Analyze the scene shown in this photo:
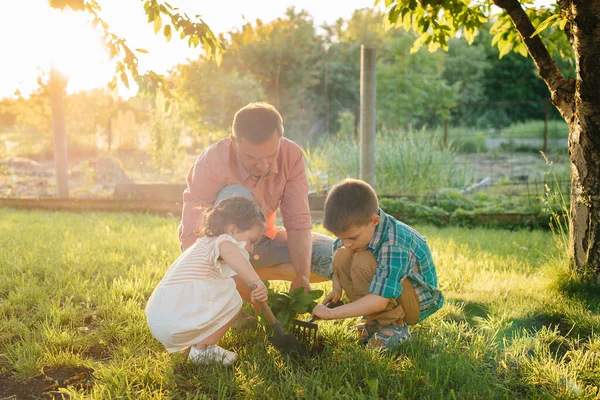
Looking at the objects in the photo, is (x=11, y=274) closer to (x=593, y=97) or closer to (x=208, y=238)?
(x=208, y=238)

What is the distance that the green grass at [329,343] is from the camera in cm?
239

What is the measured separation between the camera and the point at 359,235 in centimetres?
266

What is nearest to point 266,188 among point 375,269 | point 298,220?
point 298,220

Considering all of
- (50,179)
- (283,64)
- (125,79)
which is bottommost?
(50,179)

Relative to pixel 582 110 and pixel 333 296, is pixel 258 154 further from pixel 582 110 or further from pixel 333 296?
pixel 582 110

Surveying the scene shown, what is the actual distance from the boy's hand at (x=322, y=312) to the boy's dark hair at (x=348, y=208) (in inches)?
14.8

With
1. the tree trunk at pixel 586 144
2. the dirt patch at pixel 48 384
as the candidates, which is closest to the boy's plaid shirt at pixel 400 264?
the tree trunk at pixel 586 144

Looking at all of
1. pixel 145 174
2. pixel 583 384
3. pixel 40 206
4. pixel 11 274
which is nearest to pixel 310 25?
pixel 145 174

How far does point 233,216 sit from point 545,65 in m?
2.39

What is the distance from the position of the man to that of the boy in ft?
1.08

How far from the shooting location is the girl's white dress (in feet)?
8.41

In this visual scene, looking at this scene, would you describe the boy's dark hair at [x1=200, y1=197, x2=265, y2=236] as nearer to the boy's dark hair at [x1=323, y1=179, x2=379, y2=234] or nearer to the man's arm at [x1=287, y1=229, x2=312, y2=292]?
the boy's dark hair at [x1=323, y1=179, x2=379, y2=234]

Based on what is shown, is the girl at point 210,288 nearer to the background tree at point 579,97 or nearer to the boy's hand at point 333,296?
the boy's hand at point 333,296

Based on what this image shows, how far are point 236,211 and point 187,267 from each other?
0.35 metres
